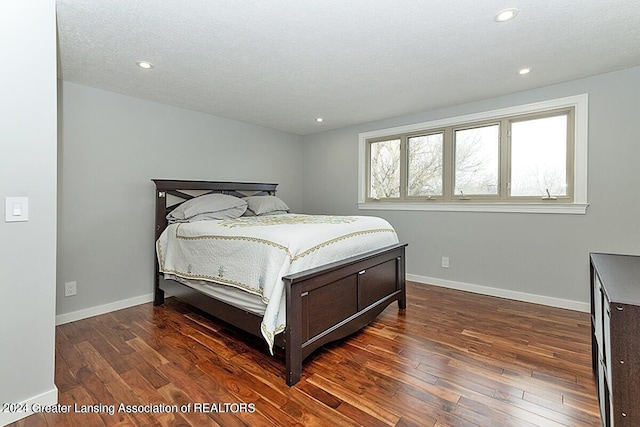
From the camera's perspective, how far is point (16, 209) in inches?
60.4

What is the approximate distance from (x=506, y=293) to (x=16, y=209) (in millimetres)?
4177

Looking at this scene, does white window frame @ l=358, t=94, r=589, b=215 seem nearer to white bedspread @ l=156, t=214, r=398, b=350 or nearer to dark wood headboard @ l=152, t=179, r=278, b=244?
white bedspread @ l=156, t=214, r=398, b=350

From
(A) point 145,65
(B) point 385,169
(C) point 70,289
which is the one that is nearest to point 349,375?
(C) point 70,289

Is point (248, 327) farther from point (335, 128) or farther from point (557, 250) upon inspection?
point (335, 128)

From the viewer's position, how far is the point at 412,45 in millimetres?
2275

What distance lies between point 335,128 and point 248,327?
3527 millimetres

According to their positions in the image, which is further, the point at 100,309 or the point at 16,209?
the point at 100,309

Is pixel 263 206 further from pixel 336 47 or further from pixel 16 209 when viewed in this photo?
pixel 16 209

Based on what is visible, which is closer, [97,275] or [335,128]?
[97,275]

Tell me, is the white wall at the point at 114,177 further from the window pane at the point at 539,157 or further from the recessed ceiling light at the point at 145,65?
the window pane at the point at 539,157

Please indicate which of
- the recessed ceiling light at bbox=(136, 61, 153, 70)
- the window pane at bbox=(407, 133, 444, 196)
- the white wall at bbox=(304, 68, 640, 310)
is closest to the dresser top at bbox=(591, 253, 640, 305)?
the white wall at bbox=(304, 68, 640, 310)

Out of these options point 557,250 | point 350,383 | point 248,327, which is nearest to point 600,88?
point 557,250

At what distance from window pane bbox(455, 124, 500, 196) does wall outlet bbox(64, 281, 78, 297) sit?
4239 mm

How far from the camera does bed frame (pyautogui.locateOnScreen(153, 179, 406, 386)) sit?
1.92 m
